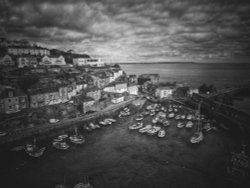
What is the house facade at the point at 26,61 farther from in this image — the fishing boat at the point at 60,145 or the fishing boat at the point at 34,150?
the fishing boat at the point at 60,145

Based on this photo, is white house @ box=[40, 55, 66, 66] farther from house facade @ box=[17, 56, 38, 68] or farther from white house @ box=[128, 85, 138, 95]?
white house @ box=[128, 85, 138, 95]

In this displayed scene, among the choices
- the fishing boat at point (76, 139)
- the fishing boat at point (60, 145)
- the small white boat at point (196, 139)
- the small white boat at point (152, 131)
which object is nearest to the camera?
the fishing boat at point (60, 145)

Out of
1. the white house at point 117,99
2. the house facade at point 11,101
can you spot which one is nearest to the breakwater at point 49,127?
the white house at point 117,99

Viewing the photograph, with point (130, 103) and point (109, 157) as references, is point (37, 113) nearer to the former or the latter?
point (109, 157)

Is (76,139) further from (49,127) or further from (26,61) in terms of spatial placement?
(26,61)

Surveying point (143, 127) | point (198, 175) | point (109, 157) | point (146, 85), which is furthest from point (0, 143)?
point (146, 85)

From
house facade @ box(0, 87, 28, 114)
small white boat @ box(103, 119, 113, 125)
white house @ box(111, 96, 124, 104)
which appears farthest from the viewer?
white house @ box(111, 96, 124, 104)

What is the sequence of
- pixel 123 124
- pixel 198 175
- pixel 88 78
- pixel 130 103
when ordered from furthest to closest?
1. pixel 88 78
2. pixel 130 103
3. pixel 123 124
4. pixel 198 175

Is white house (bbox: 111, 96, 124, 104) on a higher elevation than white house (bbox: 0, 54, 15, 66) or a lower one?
lower

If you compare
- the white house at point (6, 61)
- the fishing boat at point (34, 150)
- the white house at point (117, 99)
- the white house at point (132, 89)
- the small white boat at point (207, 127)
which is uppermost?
the white house at point (6, 61)

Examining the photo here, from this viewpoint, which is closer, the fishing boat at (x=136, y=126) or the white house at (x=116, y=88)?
the fishing boat at (x=136, y=126)

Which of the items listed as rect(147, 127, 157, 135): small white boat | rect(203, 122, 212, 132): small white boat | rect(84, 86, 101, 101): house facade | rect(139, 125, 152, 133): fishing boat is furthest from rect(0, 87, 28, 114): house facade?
rect(203, 122, 212, 132): small white boat
